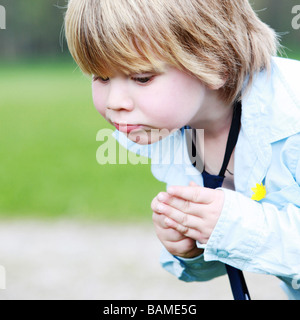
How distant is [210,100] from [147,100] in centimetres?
18

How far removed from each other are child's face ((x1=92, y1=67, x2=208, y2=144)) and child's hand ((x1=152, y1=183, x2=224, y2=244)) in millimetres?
110

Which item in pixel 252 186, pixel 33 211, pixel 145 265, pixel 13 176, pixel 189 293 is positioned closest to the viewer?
pixel 252 186

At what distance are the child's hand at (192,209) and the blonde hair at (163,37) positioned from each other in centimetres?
19

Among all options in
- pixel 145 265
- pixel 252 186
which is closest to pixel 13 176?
pixel 145 265

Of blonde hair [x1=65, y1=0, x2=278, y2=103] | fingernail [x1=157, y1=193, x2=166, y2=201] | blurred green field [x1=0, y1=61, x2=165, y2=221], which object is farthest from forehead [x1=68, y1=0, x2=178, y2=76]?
blurred green field [x1=0, y1=61, x2=165, y2=221]

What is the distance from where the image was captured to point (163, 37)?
0.94 meters

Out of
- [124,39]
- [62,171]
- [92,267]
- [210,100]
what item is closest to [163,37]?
[124,39]

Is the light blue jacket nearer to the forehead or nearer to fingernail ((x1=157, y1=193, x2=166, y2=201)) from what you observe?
fingernail ((x1=157, y1=193, x2=166, y2=201))

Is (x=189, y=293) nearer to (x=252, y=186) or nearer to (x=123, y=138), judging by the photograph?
(x=123, y=138)

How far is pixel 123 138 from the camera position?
1.27m

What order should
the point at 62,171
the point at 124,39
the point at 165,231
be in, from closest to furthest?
the point at 124,39
the point at 165,231
the point at 62,171

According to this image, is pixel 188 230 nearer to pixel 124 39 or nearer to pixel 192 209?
pixel 192 209

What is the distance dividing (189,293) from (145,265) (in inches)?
10.5

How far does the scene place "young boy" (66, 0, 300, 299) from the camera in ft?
3.09
